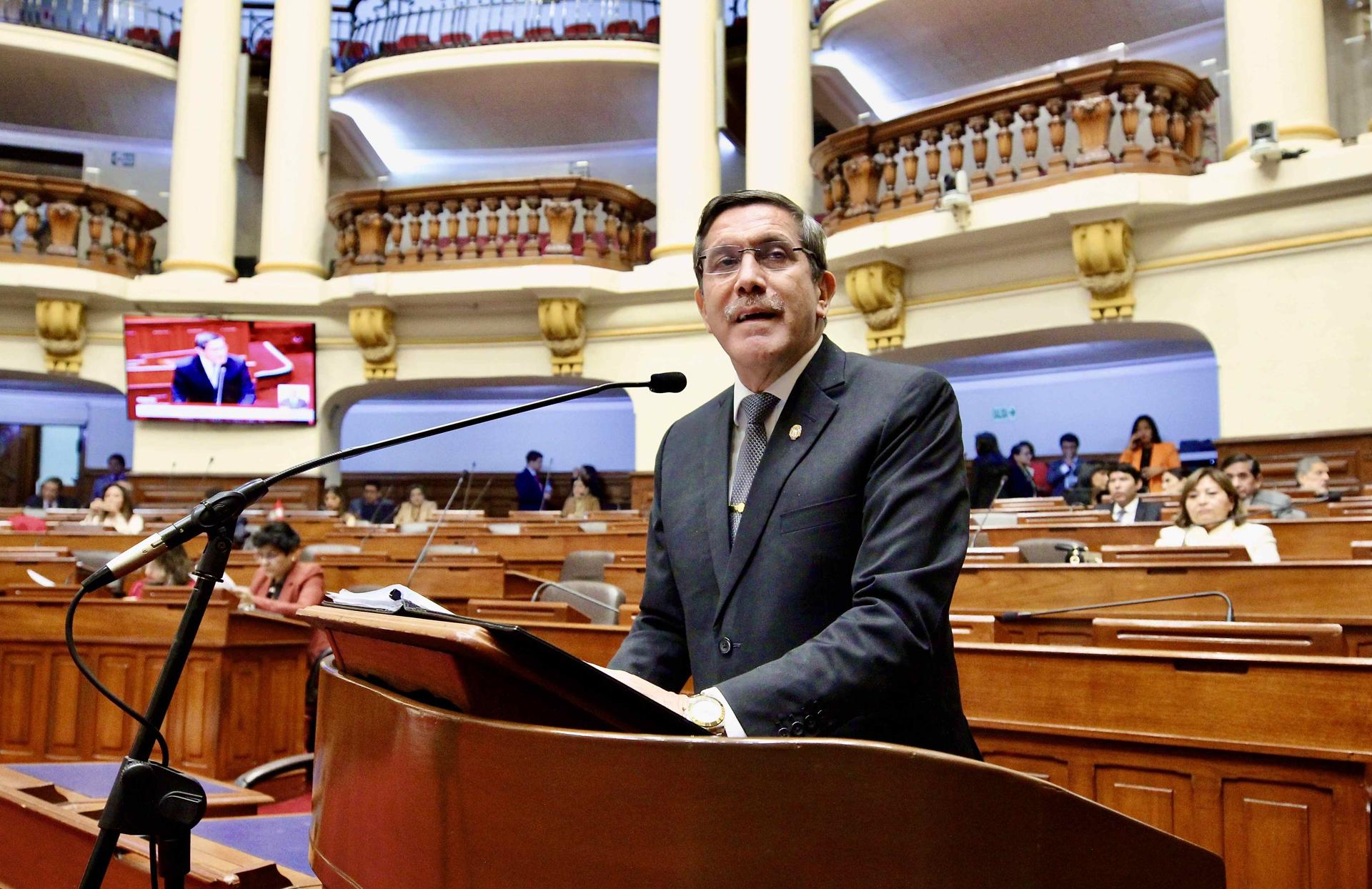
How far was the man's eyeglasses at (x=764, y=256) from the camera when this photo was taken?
132 cm

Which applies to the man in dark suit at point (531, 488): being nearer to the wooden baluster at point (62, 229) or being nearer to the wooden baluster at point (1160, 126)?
the wooden baluster at point (62, 229)

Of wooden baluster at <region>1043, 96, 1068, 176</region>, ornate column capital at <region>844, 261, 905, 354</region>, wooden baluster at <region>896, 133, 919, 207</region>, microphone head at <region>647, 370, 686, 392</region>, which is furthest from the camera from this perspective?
ornate column capital at <region>844, 261, 905, 354</region>

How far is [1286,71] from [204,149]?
8268 millimetres

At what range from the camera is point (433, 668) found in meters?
0.80

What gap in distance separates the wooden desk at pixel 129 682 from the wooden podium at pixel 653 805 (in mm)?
3652

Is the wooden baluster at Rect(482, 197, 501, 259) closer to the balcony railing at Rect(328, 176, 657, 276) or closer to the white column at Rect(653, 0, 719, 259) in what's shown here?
the balcony railing at Rect(328, 176, 657, 276)

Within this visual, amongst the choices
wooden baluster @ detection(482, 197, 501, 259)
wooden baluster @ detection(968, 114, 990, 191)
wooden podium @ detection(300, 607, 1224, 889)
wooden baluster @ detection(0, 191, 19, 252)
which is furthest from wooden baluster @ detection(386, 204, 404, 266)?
wooden podium @ detection(300, 607, 1224, 889)

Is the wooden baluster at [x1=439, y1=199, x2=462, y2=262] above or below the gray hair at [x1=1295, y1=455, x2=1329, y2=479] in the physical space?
above

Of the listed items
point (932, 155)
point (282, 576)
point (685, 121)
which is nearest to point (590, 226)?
point (685, 121)

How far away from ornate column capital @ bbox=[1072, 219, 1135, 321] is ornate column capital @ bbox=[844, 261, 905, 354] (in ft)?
4.13

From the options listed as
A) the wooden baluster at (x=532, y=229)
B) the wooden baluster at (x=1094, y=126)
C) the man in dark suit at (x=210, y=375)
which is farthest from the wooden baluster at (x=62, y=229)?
the wooden baluster at (x=1094, y=126)

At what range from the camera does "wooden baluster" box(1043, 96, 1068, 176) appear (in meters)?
6.95

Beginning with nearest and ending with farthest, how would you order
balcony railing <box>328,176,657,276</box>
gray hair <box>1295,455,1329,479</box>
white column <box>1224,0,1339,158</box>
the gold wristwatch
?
the gold wristwatch, gray hair <box>1295,455,1329,479</box>, white column <box>1224,0,1339,158</box>, balcony railing <box>328,176,657,276</box>

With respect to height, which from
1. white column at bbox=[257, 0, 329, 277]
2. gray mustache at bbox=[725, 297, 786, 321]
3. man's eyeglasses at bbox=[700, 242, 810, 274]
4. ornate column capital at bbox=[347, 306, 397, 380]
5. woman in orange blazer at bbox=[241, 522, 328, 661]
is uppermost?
white column at bbox=[257, 0, 329, 277]
